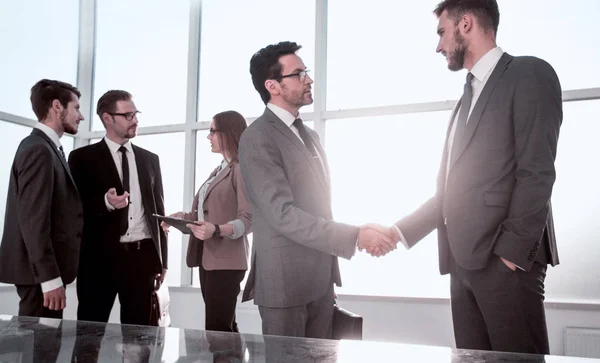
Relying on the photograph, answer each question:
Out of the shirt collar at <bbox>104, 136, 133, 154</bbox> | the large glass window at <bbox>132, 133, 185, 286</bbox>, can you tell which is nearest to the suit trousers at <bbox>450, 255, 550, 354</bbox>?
the shirt collar at <bbox>104, 136, 133, 154</bbox>

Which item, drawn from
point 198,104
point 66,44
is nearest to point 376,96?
point 198,104

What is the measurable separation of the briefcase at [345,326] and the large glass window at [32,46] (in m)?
3.88

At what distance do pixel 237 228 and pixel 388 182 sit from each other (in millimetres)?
1631

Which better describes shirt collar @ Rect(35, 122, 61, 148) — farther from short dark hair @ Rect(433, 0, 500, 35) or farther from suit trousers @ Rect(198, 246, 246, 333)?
short dark hair @ Rect(433, 0, 500, 35)

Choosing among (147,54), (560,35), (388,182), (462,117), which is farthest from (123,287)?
(560,35)

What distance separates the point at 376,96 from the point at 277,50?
2.08 m

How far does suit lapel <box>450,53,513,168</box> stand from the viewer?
1.57 metres

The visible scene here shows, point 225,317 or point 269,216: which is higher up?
point 269,216

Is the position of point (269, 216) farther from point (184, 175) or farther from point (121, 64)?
point (121, 64)

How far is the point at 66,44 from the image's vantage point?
5152mm

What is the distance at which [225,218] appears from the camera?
282 centimetres

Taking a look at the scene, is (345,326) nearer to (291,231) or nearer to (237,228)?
(291,231)

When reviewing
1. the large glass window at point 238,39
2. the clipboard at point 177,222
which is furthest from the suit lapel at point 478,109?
the large glass window at point 238,39

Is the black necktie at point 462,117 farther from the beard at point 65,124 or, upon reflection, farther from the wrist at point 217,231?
the beard at point 65,124
